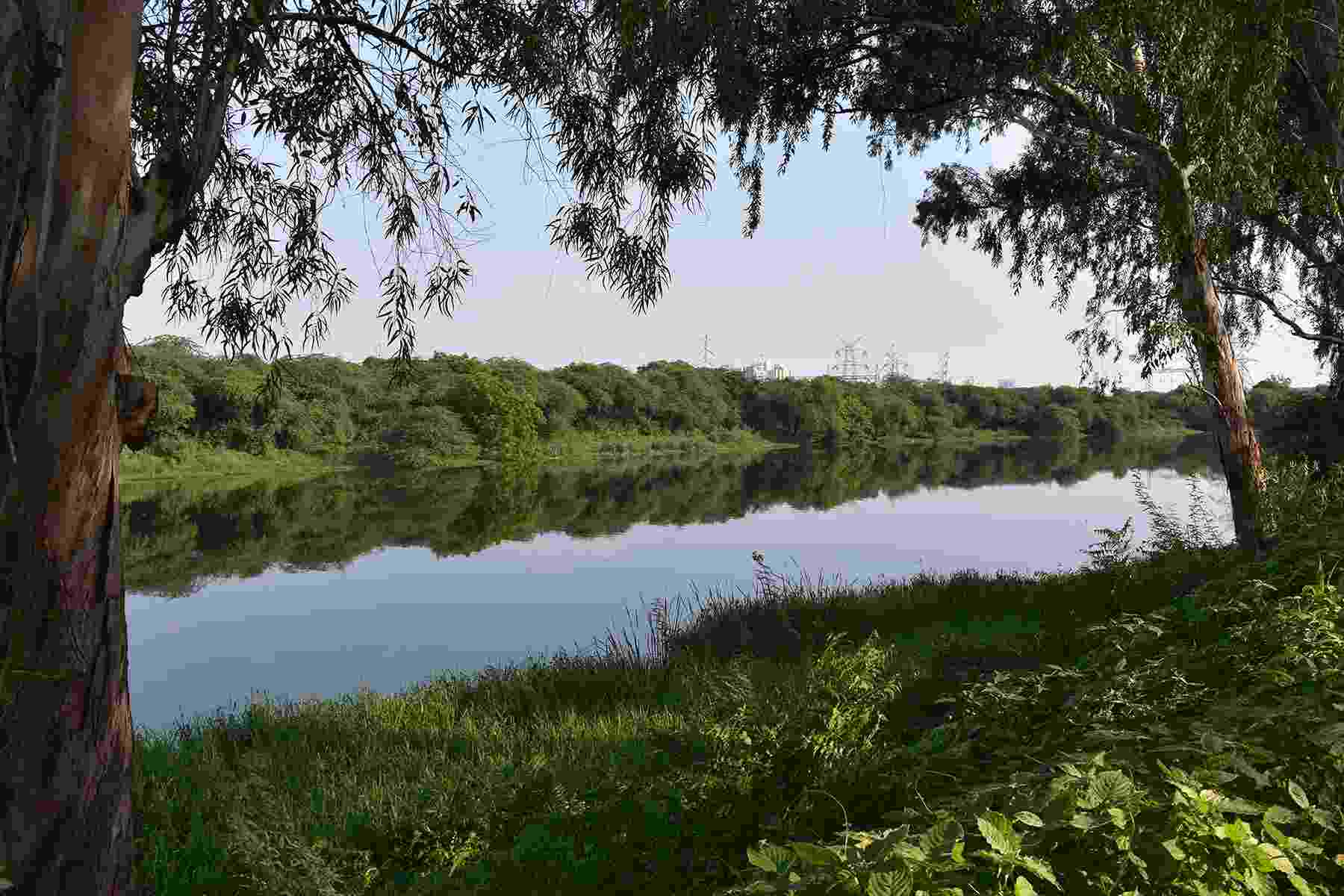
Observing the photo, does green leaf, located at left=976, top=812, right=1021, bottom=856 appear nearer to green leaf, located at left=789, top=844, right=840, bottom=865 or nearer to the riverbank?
green leaf, located at left=789, top=844, right=840, bottom=865

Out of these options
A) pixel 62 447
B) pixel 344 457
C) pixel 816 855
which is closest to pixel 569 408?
pixel 344 457

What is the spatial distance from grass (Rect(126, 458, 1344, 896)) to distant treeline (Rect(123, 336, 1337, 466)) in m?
2.27

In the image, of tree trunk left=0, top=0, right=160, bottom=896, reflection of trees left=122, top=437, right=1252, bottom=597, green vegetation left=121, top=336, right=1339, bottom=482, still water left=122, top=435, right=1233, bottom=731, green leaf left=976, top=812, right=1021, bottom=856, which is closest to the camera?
green leaf left=976, top=812, right=1021, bottom=856

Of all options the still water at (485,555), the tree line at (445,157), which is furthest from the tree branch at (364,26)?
the still water at (485,555)

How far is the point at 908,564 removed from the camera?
15125mm

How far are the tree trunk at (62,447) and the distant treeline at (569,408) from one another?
3.02 meters

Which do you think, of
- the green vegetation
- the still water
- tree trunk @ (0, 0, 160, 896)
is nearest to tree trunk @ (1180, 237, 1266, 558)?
the green vegetation

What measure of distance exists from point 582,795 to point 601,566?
495 inches

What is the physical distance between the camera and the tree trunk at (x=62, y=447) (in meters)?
2.05

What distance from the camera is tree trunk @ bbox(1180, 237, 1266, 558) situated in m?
6.15

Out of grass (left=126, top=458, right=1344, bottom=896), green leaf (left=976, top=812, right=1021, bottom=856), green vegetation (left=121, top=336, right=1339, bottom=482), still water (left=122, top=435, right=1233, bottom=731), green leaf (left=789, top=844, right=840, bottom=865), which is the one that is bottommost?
still water (left=122, top=435, right=1233, bottom=731)

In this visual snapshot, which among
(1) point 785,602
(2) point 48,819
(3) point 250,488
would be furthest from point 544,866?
(3) point 250,488

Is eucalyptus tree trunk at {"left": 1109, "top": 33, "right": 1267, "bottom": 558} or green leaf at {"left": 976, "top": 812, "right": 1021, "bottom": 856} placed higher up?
eucalyptus tree trunk at {"left": 1109, "top": 33, "right": 1267, "bottom": 558}

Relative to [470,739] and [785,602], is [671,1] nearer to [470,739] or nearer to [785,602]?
[470,739]
